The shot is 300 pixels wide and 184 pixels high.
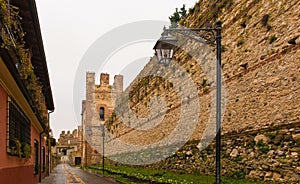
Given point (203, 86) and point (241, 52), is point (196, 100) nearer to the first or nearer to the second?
point (203, 86)

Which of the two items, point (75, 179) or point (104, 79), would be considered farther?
point (104, 79)

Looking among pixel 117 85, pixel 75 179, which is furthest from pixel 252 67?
pixel 117 85

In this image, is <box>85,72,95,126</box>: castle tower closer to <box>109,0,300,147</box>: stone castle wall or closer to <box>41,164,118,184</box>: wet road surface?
<box>41,164,118,184</box>: wet road surface

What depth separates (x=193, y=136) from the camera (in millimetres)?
13547

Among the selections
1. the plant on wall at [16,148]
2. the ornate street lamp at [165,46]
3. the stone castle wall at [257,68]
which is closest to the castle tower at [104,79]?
the stone castle wall at [257,68]

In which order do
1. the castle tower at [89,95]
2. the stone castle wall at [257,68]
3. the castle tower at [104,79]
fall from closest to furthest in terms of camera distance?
the stone castle wall at [257,68]
the castle tower at [89,95]
the castle tower at [104,79]

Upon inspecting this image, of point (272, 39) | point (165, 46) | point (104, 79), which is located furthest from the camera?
point (104, 79)

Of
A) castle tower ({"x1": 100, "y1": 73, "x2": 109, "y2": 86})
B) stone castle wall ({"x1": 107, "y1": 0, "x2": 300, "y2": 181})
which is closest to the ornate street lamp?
stone castle wall ({"x1": 107, "y1": 0, "x2": 300, "y2": 181})

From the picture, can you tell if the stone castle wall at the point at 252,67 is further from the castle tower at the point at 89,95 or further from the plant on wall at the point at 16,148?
the castle tower at the point at 89,95

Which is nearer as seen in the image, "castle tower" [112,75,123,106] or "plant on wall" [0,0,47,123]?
"plant on wall" [0,0,47,123]

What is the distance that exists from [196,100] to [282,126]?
5.81 m

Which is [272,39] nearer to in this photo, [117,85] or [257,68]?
[257,68]

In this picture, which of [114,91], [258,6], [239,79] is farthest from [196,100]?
[114,91]

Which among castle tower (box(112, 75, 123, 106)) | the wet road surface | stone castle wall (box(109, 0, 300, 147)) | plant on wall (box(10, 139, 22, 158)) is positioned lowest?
the wet road surface
